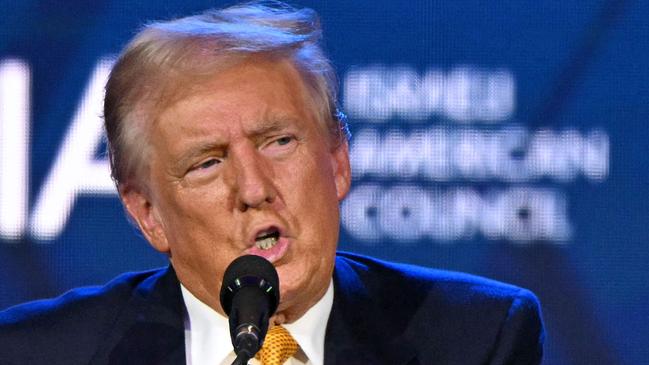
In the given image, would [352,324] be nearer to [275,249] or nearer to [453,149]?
[275,249]

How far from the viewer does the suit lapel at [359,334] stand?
2.78 meters

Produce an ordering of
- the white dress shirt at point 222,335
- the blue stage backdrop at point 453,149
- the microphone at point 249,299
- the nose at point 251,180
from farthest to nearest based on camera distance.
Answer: the blue stage backdrop at point 453,149 < the white dress shirt at point 222,335 < the nose at point 251,180 < the microphone at point 249,299

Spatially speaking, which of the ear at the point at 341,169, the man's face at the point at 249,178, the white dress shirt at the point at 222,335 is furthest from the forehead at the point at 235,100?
the white dress shirt at the point at 222,335

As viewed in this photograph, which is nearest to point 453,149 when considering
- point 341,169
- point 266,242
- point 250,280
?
point 341,169

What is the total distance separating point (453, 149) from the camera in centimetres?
347

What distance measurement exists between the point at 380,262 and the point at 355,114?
0.53 metres

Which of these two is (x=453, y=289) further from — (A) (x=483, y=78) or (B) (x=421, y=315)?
(A) (x=483, y=78)

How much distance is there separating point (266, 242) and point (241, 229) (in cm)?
6

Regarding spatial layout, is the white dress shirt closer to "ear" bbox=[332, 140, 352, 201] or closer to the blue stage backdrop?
"ear" bbox=[332, 140, 352, 201]

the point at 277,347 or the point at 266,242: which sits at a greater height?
the point at 266,242

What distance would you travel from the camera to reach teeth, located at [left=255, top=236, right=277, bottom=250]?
8.36ft

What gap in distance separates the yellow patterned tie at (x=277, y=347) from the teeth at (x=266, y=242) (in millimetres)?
220

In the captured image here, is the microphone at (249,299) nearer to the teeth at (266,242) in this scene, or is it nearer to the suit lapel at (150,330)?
the teeth at (266,242)

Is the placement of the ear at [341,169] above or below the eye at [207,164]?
below
